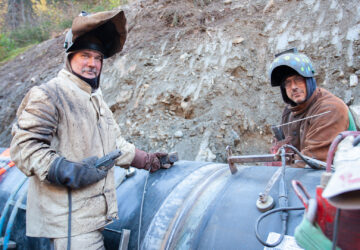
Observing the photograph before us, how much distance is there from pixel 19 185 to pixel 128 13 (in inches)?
315

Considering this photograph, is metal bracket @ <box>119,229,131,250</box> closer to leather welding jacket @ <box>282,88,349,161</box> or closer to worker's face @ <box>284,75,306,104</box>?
leather welding jacket @ <box>282,88,349,161</box>

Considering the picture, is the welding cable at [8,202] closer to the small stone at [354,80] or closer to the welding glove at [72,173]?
the welding glove at [72,173]

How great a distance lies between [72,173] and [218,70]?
208 inches

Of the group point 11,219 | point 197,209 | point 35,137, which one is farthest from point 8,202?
point 197,209

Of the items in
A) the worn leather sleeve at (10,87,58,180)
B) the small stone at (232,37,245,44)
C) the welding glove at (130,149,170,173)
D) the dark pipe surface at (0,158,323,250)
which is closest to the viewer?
the dark pipe surface at (0,158,323,250)

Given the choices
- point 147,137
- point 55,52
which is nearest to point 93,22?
point 147,137

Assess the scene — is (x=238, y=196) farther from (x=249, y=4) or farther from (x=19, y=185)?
(x=249, y=4)

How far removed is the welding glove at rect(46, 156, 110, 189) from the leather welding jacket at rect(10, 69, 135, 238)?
0.05 m

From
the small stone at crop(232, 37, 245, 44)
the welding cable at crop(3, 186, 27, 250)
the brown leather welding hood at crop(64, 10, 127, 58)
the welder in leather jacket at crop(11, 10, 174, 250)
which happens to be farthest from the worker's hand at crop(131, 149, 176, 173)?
the small stone at crop(232, 37, 245, 44)

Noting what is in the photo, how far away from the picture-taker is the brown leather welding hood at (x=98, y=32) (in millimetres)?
2193

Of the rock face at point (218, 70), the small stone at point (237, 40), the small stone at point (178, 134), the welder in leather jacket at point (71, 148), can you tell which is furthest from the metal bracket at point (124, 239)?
the small stone at point (237, 40)

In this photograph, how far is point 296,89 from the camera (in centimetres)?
304

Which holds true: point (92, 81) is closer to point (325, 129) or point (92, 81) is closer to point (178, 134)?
point (325, 129)

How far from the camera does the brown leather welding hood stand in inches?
86.4
